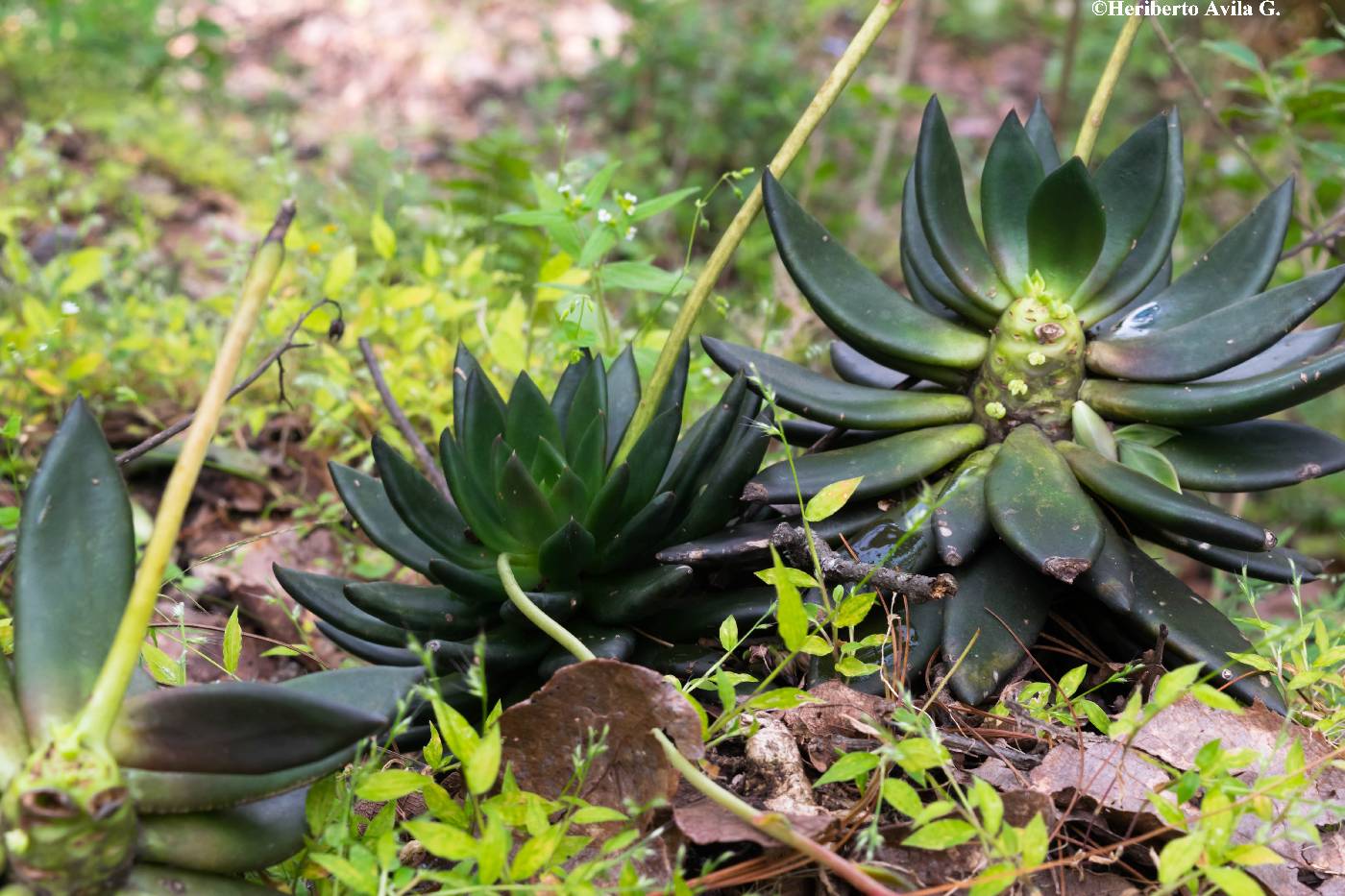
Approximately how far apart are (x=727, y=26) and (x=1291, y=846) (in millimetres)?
4909

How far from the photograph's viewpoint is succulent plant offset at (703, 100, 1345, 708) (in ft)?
4.64

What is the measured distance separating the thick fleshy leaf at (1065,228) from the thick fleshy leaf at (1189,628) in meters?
0.39

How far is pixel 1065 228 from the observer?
156 cm

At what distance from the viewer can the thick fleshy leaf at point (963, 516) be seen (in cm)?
141

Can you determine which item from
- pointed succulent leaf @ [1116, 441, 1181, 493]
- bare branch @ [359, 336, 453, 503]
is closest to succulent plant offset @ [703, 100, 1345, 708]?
pointed succulent leaf @ [1116, 441, 1181, 493]

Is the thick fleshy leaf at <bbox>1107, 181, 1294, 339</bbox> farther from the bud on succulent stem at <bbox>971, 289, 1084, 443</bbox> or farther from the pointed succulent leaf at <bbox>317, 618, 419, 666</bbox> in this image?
the pointed succulent leaf at <bbox>317, 618, 419, 666</bbox>

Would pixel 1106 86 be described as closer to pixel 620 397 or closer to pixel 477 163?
pixel 620 397

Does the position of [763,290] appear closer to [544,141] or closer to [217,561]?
[544,141]

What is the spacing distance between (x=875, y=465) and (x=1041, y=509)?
213 millimetres

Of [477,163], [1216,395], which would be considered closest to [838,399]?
[1216,395]

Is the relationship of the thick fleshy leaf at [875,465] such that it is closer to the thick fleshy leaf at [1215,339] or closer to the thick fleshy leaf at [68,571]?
the thick fleshy leaf at [1215,339]

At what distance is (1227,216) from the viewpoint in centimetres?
525

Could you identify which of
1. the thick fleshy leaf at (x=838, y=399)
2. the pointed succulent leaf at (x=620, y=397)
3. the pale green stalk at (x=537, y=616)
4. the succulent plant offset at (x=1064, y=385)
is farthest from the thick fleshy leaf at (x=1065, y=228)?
the pale green stalk at (x=537, y=616)

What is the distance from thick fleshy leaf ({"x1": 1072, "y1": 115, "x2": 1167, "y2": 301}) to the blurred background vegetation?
1.90ft
